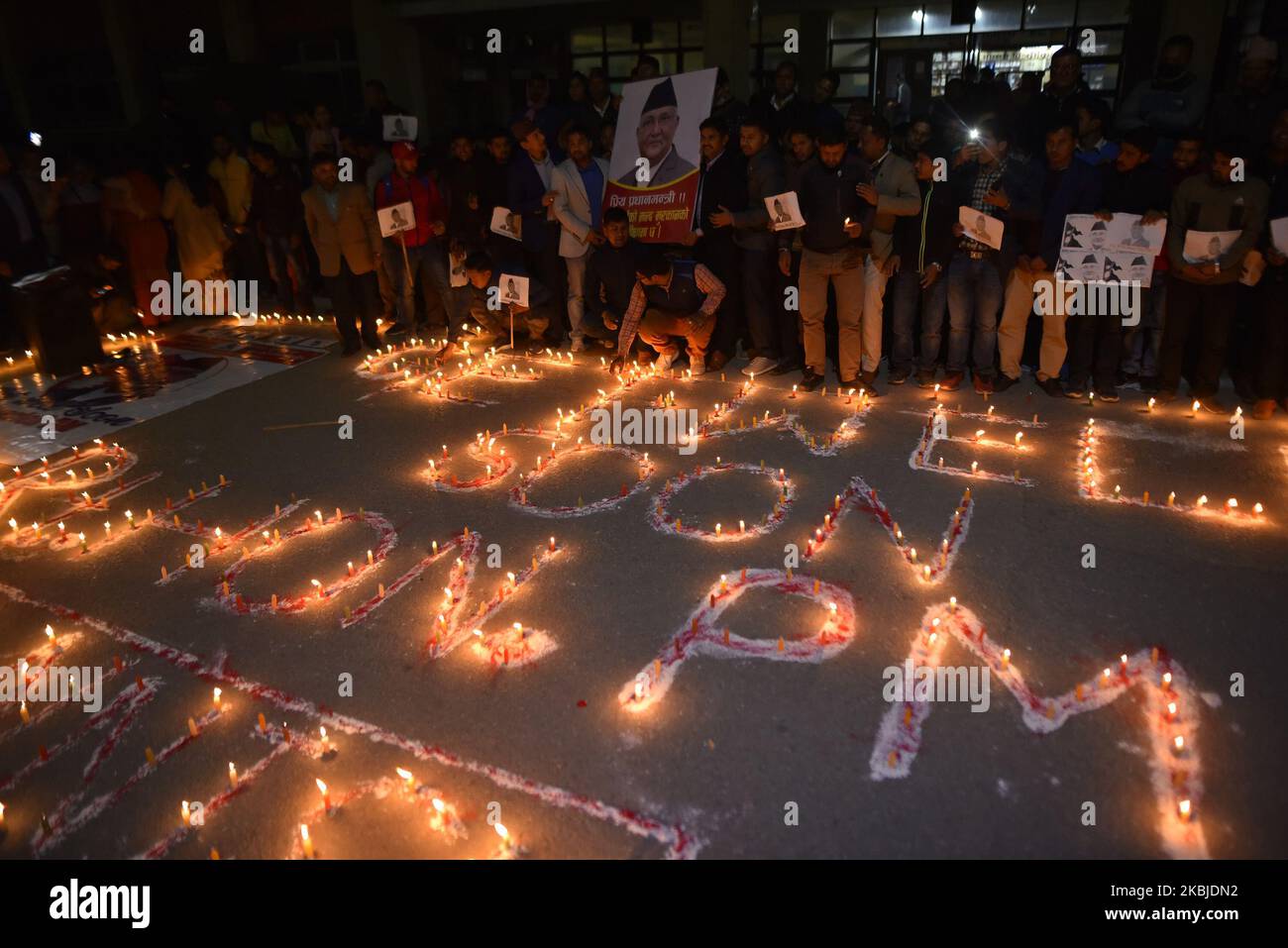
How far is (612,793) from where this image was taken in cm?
302

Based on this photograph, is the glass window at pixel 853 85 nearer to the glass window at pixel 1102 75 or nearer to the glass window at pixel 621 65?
the glass window at pixel 1102 75

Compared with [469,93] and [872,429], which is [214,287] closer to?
[469,93]

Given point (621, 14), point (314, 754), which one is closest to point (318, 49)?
point (621, 14)

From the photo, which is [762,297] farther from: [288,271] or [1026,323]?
[288,271]

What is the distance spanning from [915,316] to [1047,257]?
1150mm

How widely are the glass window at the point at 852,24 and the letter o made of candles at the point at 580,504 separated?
35.3 ft

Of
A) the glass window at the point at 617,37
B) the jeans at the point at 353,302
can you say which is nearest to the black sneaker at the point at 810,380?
the jeans at the point at 353,302

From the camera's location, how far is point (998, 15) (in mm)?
12695

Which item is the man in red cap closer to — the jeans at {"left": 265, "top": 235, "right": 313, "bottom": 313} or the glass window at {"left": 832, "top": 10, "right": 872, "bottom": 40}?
the jeans at {"left": 265, "top": 235, "right": 313, "bottom": 313}

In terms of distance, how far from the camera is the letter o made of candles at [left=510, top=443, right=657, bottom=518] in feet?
17.0

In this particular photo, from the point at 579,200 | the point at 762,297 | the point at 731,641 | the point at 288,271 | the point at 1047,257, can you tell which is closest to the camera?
the point at 731,641

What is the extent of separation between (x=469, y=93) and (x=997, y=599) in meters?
15.3

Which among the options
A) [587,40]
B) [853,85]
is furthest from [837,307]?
[587,40]

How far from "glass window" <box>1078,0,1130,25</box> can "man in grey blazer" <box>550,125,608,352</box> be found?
8889 millimetres
